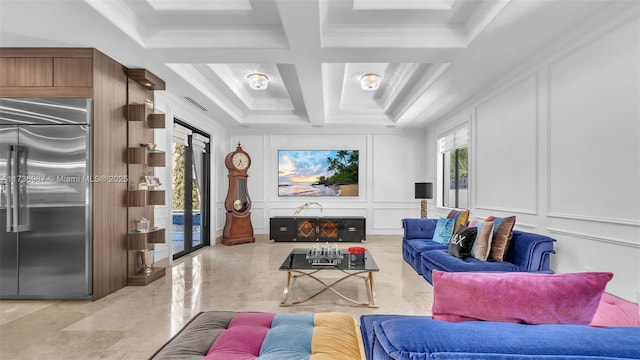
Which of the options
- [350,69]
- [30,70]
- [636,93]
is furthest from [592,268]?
[30,70]

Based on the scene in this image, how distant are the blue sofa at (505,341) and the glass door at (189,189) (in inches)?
192

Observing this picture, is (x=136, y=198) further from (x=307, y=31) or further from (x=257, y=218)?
(x=257, y=218)

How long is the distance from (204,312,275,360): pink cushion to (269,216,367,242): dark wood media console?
497 cm

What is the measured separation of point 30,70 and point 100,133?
93 cm

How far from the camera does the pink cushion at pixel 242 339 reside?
1372 mm

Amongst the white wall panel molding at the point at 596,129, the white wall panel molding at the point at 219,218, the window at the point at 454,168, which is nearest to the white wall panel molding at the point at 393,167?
the window at the point at 454,168

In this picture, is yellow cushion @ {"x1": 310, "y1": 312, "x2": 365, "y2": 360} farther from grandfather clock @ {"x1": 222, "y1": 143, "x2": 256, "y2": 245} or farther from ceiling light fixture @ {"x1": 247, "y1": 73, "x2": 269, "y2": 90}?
grandfather clock @ {"x1": 222, "y1": 143, "x2": 256, "y2": 245}

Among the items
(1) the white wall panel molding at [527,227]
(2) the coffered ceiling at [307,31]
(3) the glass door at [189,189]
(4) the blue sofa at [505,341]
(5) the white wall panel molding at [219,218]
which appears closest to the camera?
(4) the blue sofa at [505,341]

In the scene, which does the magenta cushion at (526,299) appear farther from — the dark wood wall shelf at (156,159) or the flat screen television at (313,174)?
the flat screen television at (313,174)

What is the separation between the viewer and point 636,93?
2277 millimetres

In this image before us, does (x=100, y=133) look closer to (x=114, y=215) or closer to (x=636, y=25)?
(x=114, y=215)

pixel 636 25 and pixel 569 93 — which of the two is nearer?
pixel 636 25

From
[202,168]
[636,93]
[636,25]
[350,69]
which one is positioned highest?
[350,69]

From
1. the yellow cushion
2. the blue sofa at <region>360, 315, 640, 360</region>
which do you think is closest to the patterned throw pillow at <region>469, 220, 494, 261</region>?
the yellow cushion
